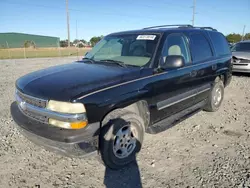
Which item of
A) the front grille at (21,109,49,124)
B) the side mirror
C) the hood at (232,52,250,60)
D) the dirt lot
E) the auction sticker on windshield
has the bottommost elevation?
the dirt lot

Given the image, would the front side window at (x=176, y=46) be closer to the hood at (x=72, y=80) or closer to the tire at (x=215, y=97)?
the hood at (x=72, y=80)

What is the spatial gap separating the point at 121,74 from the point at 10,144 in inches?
91.9

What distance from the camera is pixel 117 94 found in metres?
2.82

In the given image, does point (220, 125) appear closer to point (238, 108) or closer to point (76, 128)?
point (238, 108)

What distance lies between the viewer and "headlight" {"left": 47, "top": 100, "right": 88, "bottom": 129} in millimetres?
2506

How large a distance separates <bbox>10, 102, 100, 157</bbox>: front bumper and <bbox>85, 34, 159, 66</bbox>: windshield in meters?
1.44

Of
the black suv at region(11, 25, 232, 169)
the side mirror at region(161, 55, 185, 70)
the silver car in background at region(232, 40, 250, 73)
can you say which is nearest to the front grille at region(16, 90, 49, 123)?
the black suv at region(11, 25, 232, 169)

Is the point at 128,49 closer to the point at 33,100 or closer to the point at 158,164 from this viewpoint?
the point at 33,100

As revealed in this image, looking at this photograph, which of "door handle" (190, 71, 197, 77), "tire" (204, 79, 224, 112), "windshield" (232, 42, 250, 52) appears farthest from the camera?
"windshield" (232, 42, 250, 52)

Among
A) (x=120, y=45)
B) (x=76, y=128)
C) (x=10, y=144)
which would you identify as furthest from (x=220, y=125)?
(x=10, y=144)

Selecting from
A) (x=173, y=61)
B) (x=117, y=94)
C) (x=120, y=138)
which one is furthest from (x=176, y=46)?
(x=120, y=138)

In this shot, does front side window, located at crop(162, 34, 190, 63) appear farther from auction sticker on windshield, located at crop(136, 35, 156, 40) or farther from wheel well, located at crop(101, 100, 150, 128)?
wheel well, located at crop(101, 100, 150, 128)

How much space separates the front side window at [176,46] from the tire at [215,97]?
150cm

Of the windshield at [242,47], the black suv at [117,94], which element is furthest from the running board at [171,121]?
the windshield at [242,47]
